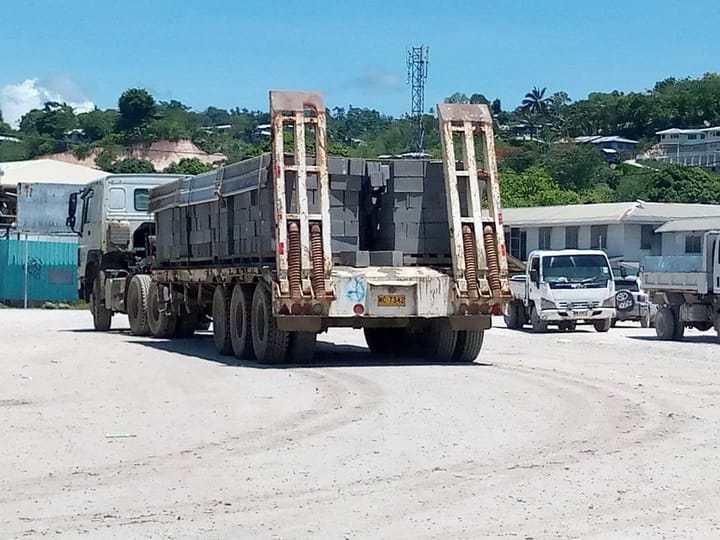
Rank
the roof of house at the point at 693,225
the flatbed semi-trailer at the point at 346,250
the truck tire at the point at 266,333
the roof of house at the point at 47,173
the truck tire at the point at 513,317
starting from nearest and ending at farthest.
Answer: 1. the flatbed semi-trailer at the point at 346,250
2. the truck tire at the point at 266,333
3. the roof of house at the point at 693,225
4. the truck tire at the point at 513,317
5. the roof of house at the point at 47,173

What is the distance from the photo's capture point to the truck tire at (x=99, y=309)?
28672 millimetres

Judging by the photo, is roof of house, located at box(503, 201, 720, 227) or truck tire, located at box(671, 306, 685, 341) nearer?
truck tire, located at box(671, 306, 685, 341)

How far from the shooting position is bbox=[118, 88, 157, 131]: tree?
119 meters

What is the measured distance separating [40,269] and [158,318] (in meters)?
23.0

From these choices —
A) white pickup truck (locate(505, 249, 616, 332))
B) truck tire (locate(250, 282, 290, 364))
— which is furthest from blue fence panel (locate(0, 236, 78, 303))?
truck tire (locate(250, 282, 290, 364))

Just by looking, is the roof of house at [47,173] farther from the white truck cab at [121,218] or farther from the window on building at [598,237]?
the white truck cab at [121,218]

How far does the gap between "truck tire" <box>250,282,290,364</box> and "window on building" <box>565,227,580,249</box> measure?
1565 inches

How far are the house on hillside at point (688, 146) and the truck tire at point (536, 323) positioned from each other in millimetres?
91982

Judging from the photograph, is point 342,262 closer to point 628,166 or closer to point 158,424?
point 158,424

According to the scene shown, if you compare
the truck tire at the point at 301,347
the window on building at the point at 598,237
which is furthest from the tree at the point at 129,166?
the truck tire at the point at 301,347

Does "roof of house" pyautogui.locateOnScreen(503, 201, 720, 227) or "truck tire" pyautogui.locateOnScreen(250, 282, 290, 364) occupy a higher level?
"roof of house" pyautogui.locateOnScreen(503, 201, 720, 227)

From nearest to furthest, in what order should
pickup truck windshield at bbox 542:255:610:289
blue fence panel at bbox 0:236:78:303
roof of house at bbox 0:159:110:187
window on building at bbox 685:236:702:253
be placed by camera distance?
pickup truck windshield at bbox 542:255:610:289
window on building at bbox 685:236:702:253
blue fence panel at bbox 0:236:78:303
roof of house at bbox 0:159:110:187

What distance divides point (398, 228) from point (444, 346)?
6.68 ft

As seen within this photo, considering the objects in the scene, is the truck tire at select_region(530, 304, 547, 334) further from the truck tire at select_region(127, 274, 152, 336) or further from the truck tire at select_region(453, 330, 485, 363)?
the truck tire at select_region(453, 330, 485, 363)
